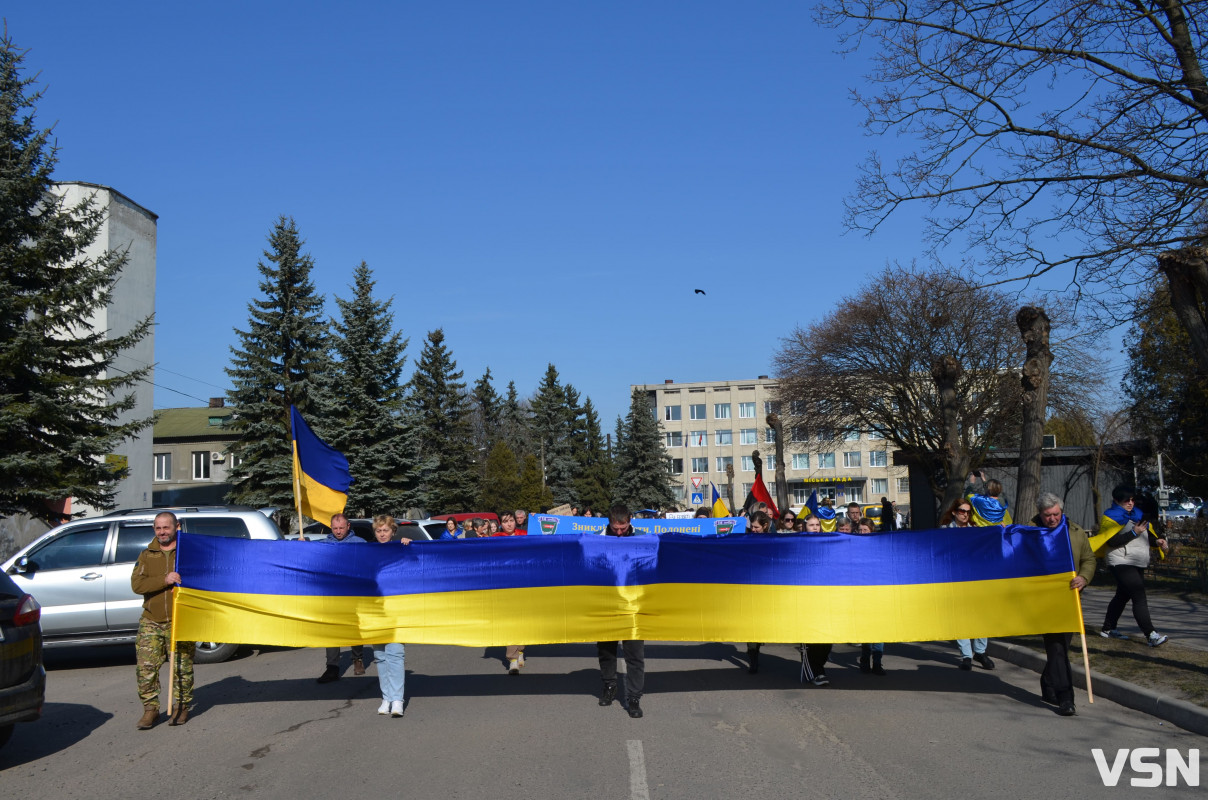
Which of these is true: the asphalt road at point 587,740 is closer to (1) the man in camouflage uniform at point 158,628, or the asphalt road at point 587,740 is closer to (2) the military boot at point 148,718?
(2) the military boot at point 148,718

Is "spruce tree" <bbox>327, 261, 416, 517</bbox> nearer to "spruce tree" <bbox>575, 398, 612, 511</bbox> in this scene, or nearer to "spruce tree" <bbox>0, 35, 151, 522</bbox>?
"spruce tree" <bbox>0, 35, 151, 522</bbox>

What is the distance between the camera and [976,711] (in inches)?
339

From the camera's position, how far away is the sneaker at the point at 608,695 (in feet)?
29.6

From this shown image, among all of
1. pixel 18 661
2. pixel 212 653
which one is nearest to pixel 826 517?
pixel 212 653

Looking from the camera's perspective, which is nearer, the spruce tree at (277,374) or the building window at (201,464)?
the spruce tree at (277,374)

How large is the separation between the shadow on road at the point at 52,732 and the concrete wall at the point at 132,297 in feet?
121

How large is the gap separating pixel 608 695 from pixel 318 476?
6.19m

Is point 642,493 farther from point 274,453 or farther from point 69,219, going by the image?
point 69,219

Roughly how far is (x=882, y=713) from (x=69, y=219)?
21.4 meters

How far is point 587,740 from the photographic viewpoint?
7633 millimetres

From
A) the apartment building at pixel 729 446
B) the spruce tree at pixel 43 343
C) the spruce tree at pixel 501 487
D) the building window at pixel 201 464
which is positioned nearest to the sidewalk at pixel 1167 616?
the spruce tree at pixel 43 343

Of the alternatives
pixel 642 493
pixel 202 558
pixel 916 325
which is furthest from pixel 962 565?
pixel 642 493

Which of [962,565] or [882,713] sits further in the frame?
[962,565]

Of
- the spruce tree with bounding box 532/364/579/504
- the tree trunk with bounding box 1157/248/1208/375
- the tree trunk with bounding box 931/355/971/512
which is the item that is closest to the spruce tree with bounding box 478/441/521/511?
the spruce tree with bounding box 532/364/579/504
